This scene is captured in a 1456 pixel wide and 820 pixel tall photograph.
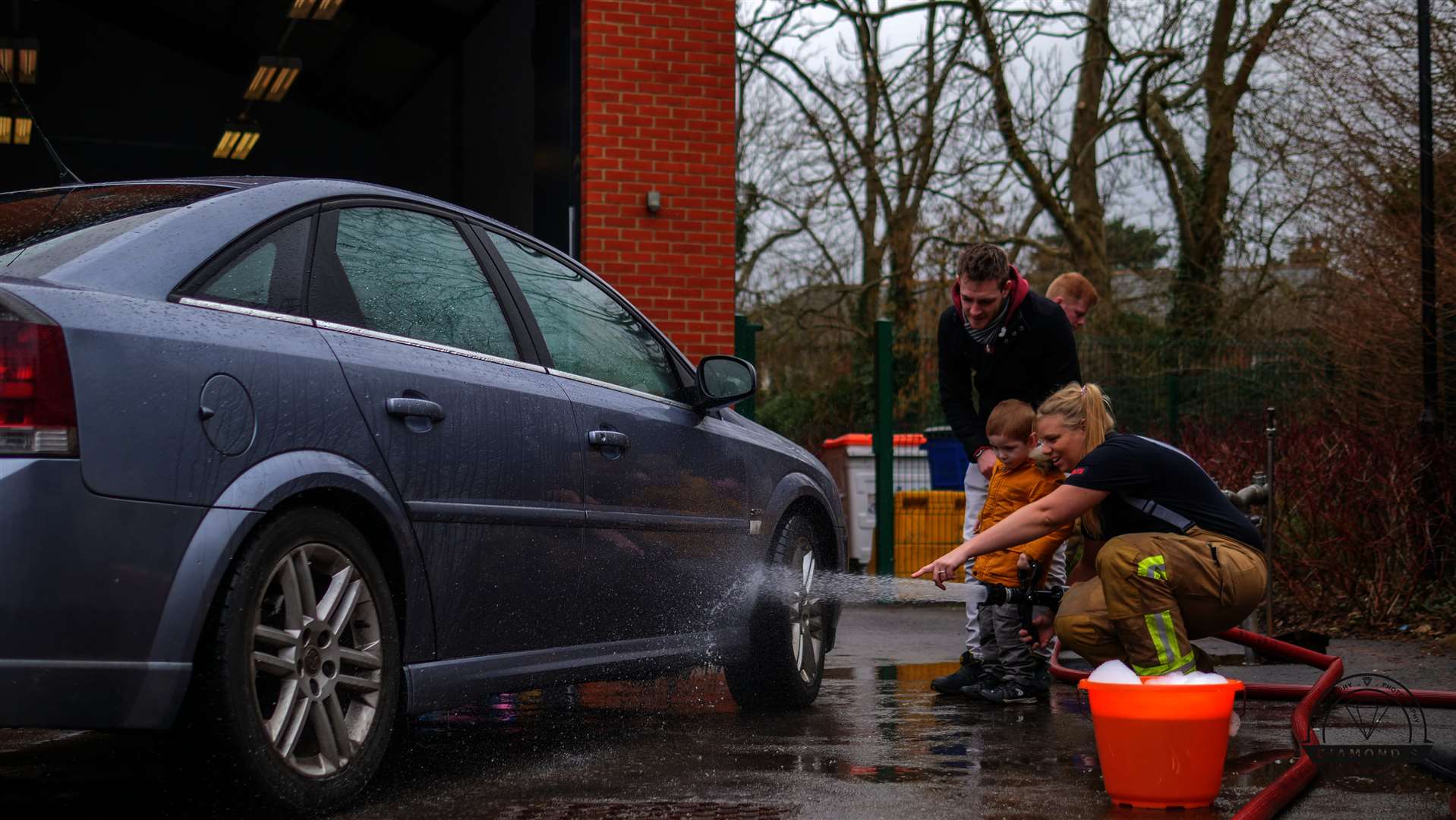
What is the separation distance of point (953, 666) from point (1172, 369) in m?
7.41

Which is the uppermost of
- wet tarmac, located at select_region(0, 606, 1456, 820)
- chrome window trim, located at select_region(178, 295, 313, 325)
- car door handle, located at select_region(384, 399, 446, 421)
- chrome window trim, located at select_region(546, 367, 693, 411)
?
chrome window trim, located at select_region(178, 295, 313, 325)

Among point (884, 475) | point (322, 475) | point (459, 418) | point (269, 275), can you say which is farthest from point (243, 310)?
point (884, 475)

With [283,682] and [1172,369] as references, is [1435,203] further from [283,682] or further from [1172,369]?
[283,682]

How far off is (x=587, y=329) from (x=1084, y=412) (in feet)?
5.41

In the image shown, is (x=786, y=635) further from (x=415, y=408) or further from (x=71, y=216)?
(x=71, y=216)

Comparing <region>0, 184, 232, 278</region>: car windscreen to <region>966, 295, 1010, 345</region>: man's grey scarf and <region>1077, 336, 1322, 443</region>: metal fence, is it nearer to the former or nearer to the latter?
<region>966, 295, 1010, 345</region>: man's grey scarf

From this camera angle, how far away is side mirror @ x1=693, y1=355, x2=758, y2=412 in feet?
18.2

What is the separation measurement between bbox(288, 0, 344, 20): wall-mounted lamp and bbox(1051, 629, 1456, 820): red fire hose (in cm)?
1026

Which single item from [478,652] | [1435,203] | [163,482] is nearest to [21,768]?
[478,652]

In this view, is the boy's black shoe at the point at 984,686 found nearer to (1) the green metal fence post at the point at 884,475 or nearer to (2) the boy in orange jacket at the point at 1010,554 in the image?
(2) the boy in orange jacket at the point at 1010,554

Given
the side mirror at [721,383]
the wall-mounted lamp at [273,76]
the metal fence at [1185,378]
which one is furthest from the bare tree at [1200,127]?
the side mirror at [721,383]

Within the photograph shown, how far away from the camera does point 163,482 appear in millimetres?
3373

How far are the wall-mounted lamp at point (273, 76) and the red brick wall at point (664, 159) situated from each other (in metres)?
8.37

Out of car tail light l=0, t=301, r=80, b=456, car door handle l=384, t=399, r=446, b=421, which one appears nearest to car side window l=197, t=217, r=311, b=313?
car door handle l=384, t=399, r=446, b=421
